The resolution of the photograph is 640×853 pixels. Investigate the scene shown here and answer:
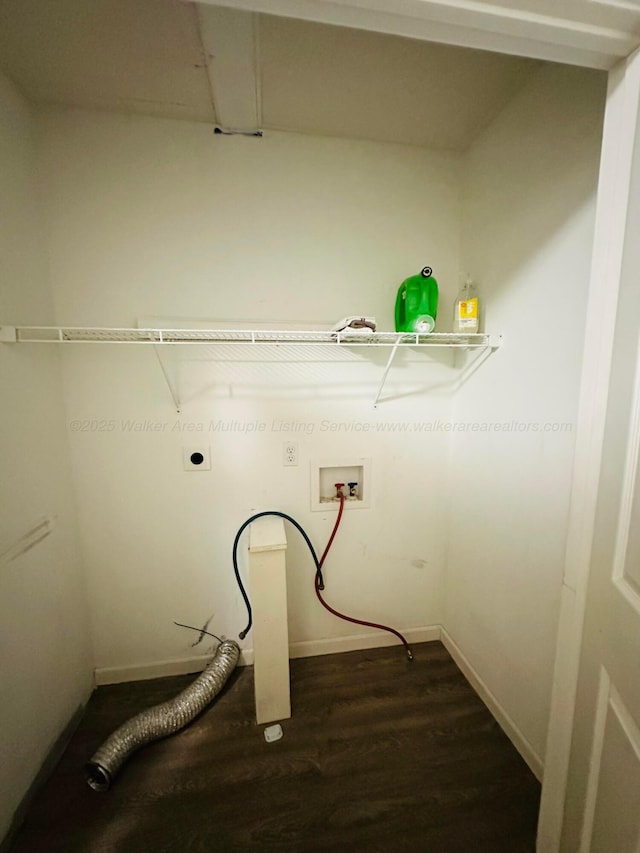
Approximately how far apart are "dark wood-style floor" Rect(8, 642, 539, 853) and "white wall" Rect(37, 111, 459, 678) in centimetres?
33

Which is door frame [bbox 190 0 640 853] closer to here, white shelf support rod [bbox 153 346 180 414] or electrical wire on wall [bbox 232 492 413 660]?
electrical wire on wall [bbox 232 492 413 660]

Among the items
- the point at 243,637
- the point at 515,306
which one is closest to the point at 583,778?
the point at 243,637

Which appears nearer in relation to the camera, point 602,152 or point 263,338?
point 602,152

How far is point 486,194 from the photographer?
4.38 ft

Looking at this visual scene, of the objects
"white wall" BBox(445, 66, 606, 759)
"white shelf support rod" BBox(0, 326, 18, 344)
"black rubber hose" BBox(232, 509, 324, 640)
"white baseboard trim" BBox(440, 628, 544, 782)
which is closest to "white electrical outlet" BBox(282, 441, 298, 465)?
"black rubber hose" BBox(232, 509, 324, 640)

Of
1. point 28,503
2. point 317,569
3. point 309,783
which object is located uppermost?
point 28,503

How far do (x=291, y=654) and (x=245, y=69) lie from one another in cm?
259

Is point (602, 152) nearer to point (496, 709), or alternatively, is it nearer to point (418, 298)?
point (418, 298)

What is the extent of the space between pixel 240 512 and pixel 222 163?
162 centimetres

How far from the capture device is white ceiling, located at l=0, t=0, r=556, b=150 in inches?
36.2

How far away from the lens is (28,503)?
113 cm

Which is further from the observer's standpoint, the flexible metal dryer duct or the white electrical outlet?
the white electrical outlet

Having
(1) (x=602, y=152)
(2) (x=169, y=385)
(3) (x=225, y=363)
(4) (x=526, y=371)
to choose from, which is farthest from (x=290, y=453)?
(1) (x=602, y=152)

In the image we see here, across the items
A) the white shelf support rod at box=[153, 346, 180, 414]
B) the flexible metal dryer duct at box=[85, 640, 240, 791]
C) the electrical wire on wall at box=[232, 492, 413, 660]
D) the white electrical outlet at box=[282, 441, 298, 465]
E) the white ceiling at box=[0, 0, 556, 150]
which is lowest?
the flexible metal dryer duct at box=[85, 640, 240, 791]
